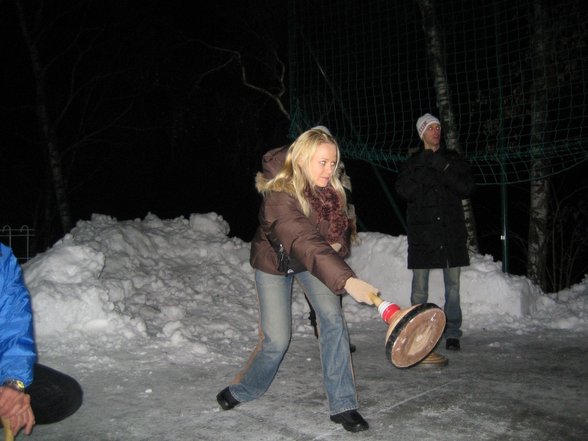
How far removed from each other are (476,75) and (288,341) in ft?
17.5

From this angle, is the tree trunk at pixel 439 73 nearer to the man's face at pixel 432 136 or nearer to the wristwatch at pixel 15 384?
the man's face at pixel 432 136

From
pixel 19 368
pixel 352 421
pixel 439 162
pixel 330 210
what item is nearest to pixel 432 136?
pixel 439 162

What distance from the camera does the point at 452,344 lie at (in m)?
4.77

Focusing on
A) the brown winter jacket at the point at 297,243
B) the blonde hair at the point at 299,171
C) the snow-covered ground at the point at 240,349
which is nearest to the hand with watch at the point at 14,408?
the snow-covered ground at the point at 240,349

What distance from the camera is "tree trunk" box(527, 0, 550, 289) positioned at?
6940mm

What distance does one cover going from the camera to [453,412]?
335 cm

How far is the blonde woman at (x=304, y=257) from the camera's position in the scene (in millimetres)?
3055

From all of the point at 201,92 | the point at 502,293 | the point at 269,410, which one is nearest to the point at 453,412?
the point at 269,410

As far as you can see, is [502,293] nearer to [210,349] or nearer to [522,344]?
[522,344]

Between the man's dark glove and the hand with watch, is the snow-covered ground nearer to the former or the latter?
the hand with watch

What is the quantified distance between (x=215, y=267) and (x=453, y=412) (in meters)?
4.45

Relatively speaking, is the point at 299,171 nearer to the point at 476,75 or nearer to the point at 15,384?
the point at 15,384

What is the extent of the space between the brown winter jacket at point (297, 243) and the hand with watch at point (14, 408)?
142 cm

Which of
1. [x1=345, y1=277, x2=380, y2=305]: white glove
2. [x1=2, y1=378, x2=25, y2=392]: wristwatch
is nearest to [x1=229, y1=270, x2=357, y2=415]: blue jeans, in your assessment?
[x1=345, y1=277, x2=380, y2=305]: white glove
